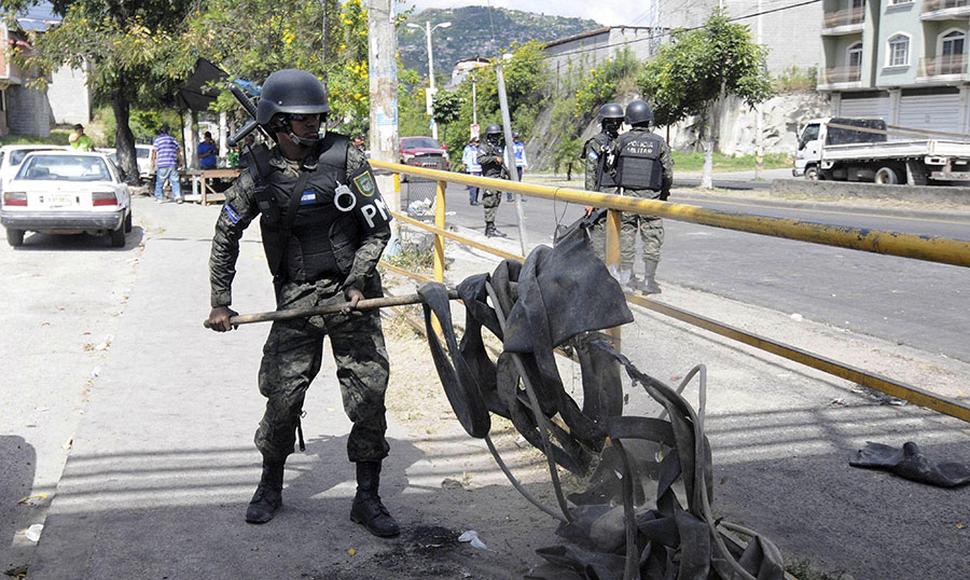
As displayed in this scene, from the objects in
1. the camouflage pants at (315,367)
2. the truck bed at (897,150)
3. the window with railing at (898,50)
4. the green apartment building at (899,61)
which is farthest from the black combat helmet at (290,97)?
the window with railing at (898,50)

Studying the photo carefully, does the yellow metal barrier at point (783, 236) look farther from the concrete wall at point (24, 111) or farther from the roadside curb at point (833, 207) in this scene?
the concrete wall at point (24, 111)

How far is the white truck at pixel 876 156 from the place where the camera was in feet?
90.9

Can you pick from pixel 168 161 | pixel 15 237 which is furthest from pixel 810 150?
pixel 15 237

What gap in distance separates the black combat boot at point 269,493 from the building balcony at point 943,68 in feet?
150

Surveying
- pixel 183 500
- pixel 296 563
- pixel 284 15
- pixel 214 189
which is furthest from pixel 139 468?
pixel 214 189

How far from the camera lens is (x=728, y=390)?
173 inches

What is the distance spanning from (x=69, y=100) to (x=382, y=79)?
58.6 m

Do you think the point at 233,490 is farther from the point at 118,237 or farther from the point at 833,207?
the point at 833,207

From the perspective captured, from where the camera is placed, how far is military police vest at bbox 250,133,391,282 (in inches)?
163

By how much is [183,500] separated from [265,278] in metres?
7.02

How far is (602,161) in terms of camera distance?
9586mm

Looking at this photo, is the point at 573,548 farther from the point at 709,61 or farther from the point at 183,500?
the point at 709,61

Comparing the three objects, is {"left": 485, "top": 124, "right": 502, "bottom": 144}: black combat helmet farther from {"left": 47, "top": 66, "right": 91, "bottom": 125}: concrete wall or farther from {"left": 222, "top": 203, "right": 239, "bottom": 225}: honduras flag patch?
{"left": 47, "top": 66, "right": 91, "bottom": 125}: concrete wall

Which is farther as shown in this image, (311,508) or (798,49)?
(798,49)
